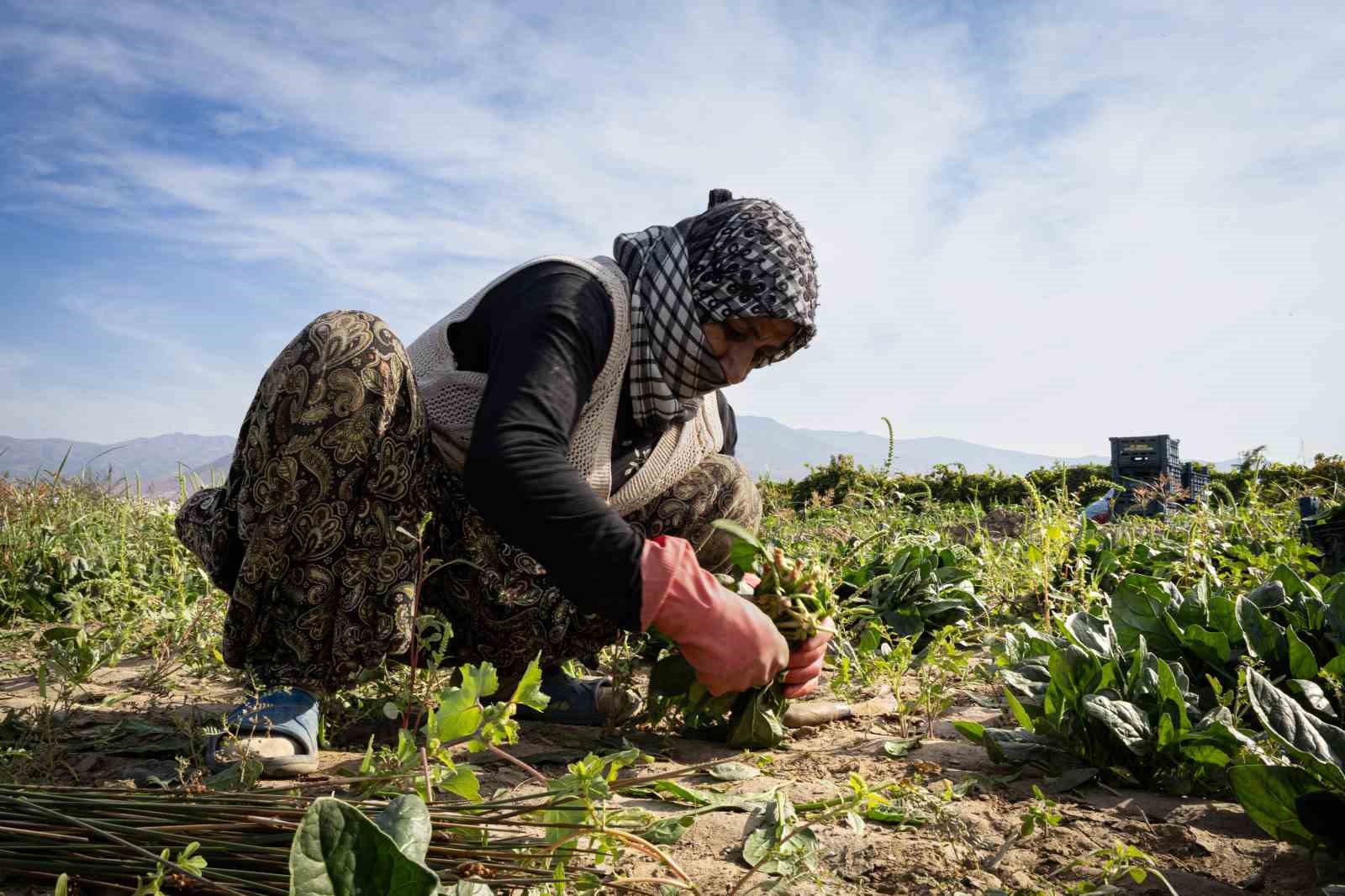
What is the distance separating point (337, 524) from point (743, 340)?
3.52 feet

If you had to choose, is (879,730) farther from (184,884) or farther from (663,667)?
(184,884)

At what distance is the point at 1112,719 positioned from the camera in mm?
1580

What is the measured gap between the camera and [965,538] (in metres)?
6.22

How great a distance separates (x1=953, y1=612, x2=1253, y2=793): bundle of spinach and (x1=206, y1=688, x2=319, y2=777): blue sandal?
1.35 m

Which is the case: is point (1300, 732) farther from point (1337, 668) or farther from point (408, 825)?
point (408, 825)

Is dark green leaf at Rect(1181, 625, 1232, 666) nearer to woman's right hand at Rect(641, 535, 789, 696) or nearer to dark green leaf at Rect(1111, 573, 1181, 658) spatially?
dark green leaf at Rect(1111, 573, 1181, 658)

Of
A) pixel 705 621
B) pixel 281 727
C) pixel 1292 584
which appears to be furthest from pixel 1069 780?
pixel 281 727

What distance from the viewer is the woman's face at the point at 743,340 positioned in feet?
7.13

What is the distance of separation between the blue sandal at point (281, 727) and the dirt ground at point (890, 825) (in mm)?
70

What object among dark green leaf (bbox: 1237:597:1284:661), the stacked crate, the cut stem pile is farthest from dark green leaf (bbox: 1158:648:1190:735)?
the stacked crate

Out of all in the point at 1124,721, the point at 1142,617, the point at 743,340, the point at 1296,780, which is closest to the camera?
the point at 1296,780

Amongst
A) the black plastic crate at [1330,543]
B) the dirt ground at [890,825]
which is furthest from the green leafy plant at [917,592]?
the black plastic crate at [1330,543]

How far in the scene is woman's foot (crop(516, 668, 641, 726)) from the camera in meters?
2.23

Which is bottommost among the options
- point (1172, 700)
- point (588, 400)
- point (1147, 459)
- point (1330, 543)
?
point (1172, 700)
